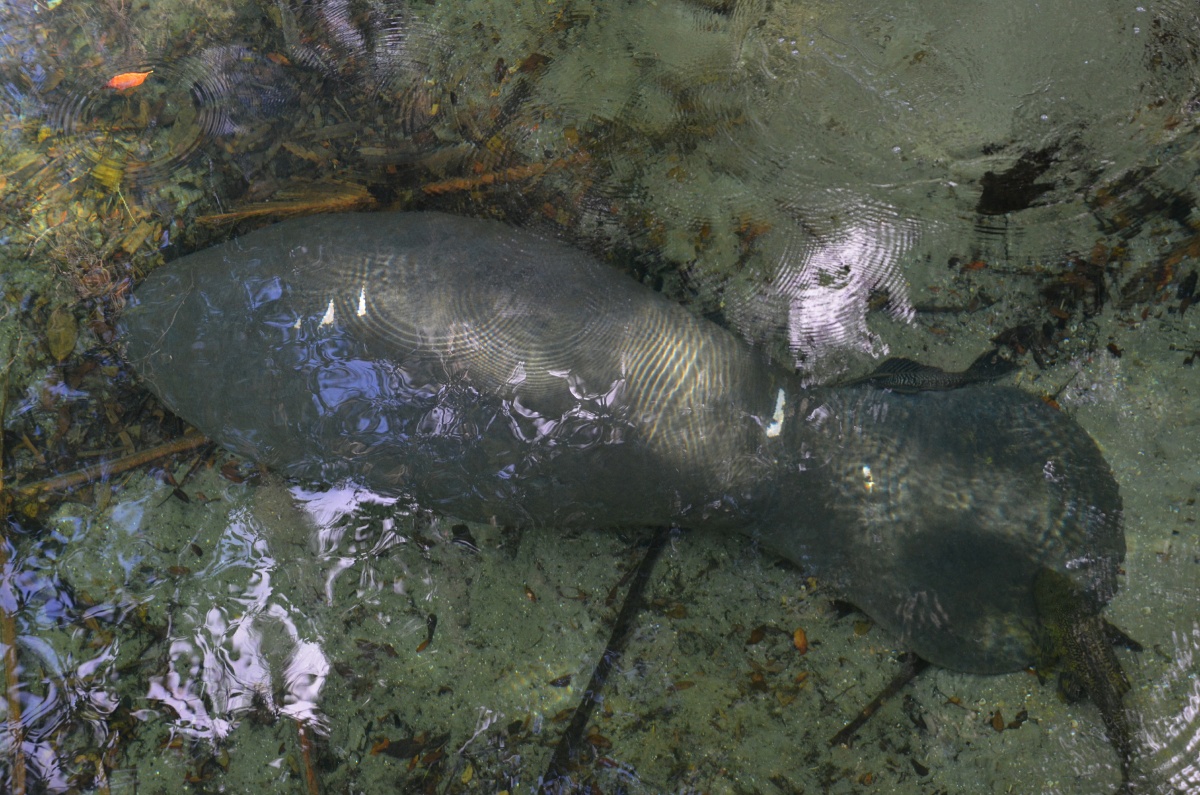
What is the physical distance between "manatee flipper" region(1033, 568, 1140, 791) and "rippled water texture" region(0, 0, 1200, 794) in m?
0.07

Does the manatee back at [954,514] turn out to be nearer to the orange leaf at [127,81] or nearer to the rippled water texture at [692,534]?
the rippled water texture at [692,534]

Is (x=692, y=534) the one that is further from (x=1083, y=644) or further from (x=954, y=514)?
(x=1083, y=644)

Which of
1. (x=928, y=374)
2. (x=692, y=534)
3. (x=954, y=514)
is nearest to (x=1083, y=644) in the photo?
(x=954, y=514)

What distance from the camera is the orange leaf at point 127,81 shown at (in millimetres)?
4148

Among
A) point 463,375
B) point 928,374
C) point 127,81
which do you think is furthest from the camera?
point 127,81

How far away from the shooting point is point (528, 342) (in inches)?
122

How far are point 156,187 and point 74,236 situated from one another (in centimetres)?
54

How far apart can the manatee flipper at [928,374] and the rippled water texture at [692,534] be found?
0.06 metres

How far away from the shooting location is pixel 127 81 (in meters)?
4.15

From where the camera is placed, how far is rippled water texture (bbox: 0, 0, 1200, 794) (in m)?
3.29

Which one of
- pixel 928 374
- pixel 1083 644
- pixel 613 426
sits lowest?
pixel 1083 644

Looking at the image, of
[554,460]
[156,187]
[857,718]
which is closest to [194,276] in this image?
[156,187]

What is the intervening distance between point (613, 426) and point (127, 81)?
370 cm

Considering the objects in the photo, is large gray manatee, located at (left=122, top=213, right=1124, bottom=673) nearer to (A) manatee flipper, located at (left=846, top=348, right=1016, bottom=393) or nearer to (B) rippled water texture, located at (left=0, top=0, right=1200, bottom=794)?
(A) manatee flipper, located at (left=846, top=348, right=1016, bottom=393)
